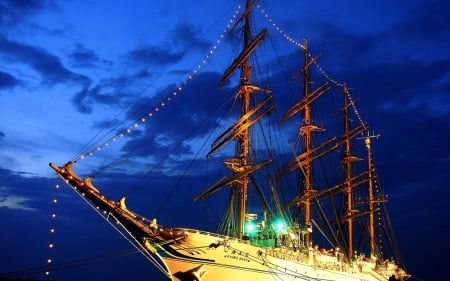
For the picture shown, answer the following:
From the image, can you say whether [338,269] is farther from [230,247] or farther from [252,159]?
[230,247]

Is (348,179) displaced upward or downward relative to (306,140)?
downward

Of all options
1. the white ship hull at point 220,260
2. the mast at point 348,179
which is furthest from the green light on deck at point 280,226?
the mast at point 348,179

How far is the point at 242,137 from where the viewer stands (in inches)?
1404

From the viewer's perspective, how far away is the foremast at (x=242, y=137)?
33.2m

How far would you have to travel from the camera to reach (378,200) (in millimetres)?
58344

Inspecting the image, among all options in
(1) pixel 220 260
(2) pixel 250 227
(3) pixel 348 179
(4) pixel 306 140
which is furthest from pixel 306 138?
(1) pixel 220 260

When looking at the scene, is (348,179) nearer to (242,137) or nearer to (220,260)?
(242,137)

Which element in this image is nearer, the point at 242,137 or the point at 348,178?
the point at 242,137

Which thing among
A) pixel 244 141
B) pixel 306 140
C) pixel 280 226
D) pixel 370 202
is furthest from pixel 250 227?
pixel 370 202

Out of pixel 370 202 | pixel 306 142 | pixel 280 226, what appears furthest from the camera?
pixel 370 202

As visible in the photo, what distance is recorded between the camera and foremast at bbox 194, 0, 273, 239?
3316 cm

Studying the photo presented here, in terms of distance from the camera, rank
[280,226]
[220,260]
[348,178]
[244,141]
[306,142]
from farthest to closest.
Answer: [348,178]
[306,142]
[280,226]
[244,141]
[220,260]

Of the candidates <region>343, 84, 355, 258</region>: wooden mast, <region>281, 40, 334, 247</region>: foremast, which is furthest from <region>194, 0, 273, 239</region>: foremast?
<region>343, 84, 355, 258</region>: wooden mast

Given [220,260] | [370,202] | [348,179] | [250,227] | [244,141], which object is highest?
[348,179]
